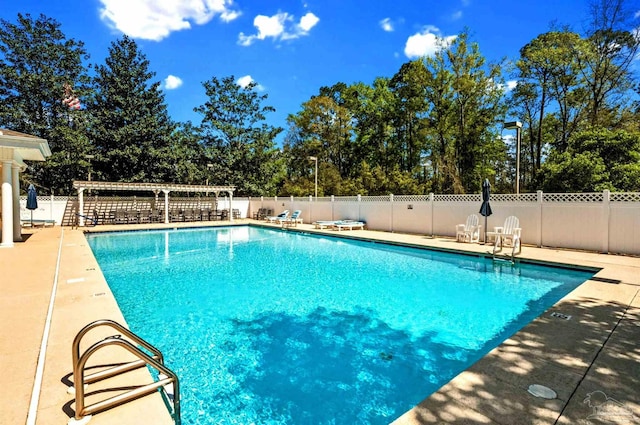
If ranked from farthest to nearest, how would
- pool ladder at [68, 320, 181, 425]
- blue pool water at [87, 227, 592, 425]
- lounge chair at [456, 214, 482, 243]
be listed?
lounge chair at [456, 214, 482, 243]
blue pool water at [87, 227, 592, 425]
pool ladder at [68, 320, 181, 425]

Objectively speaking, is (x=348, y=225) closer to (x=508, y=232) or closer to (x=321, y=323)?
(x=508, y=232)

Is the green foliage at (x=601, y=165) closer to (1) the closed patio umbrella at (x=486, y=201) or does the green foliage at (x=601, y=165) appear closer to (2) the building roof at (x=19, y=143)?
(1) the closed patio umbrella at (x=486, y=201)

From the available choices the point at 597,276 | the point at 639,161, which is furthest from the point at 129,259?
the point at 639,161

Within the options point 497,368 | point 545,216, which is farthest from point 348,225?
point 497,368

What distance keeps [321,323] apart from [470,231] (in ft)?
24.3

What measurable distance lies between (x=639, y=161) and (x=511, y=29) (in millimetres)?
8126

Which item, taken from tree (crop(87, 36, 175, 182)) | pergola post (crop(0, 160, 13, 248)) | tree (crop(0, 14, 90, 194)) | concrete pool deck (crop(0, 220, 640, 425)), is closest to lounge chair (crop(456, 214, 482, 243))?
concrete pool deck (crop(0, 220, 640, 425))

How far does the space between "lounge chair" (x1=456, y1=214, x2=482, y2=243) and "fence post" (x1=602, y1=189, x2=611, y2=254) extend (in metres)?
2.98

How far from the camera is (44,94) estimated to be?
2230 centimetres

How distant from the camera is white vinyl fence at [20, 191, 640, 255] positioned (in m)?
7.73

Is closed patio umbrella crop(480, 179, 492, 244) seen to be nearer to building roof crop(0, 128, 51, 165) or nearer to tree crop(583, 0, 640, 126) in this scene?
tree crop(583, 0, 640, 126)

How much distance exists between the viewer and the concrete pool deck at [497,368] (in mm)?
1978

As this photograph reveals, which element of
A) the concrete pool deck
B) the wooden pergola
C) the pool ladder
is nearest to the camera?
the pool ladder

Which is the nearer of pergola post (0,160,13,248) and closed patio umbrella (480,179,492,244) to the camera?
pergola post (0,160,13,248)
